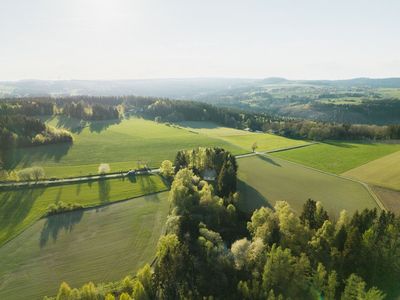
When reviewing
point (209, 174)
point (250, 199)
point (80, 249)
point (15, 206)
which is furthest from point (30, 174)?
point (250, 199)

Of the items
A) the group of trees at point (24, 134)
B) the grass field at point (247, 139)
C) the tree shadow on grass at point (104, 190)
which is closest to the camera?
the tree shadow on grass at point (104, 190)

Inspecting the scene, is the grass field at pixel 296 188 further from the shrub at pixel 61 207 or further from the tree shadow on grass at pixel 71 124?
the tree shadow on grass at pixel 71 124

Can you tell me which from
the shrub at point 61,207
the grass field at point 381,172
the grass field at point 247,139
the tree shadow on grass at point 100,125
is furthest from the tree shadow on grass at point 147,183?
the tree shadow on grass at point 100,125

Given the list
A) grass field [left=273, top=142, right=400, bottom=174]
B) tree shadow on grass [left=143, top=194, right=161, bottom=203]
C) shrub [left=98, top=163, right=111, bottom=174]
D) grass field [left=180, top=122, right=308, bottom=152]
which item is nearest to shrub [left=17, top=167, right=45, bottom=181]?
→ shrub [left=98, top=163, right=111, bottom=174]

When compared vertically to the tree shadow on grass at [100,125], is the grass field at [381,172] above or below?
below

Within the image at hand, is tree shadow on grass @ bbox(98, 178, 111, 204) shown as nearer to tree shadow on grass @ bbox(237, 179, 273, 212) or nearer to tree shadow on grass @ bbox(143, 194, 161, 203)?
tree shadow on grass @ bbox(143, 194, 161, 203)

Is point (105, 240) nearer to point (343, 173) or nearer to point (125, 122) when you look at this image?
point (343, 173)
